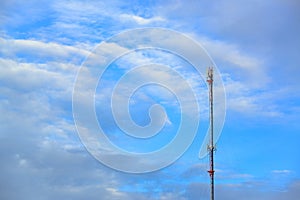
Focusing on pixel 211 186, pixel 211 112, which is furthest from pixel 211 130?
pixel 211 186

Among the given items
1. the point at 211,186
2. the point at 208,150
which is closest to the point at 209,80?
the point at 208,150

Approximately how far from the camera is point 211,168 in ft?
463

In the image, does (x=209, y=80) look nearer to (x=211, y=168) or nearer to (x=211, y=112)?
(x=211, y=112)

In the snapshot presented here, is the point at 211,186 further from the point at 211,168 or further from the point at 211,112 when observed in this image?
the point at 211,112

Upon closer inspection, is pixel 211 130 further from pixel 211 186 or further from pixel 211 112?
pixel 211 186

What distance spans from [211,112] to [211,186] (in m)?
19.2

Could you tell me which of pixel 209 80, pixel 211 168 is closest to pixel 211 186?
pixel 211 168

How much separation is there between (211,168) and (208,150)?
4595 mm

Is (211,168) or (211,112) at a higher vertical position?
(211,112)

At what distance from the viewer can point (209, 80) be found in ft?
486

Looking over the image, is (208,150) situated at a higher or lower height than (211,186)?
higher

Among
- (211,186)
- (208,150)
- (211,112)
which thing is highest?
(211,112)

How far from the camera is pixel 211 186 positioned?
140 meters

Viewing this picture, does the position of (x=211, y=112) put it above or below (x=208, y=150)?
above
